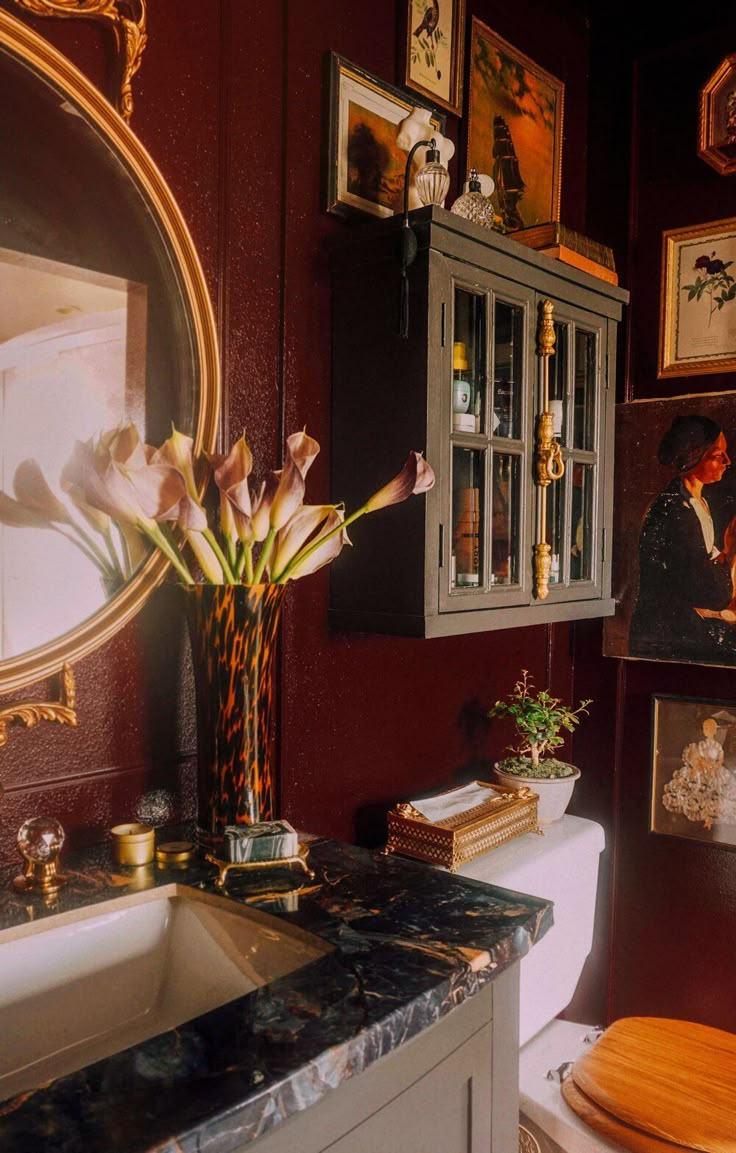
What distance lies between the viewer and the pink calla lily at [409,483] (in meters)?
1.42

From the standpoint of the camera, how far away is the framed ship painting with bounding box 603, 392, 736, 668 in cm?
235

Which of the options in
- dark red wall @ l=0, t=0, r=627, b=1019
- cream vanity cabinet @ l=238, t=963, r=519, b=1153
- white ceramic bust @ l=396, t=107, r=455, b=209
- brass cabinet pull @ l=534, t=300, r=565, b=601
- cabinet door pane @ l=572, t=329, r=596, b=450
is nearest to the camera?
cream vanity cabinet @ l=238, t=963, r=519, b=1153

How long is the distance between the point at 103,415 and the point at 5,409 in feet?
0.52

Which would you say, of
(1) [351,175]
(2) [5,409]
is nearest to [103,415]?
(2) [5,409]

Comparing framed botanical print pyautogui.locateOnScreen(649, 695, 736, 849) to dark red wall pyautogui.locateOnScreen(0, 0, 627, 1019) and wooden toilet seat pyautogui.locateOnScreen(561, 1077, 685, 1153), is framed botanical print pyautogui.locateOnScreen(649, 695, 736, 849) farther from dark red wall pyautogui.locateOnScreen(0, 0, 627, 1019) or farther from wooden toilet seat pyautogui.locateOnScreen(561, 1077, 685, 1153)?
wooden toilet seat pyautogui.locateOnScreen(561, 1077, 685, 1153)

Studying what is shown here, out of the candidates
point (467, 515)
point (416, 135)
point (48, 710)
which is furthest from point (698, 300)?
point (48, 710)

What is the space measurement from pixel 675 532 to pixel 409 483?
4.15 feet

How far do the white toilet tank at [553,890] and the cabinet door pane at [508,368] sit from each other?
0.84 metres

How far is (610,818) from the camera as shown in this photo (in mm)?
2562

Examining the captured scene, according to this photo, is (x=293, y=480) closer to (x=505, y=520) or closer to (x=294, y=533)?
(x=294, y=533)

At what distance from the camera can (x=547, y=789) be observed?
2.00 m

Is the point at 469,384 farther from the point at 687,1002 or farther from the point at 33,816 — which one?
the point at 687,1002

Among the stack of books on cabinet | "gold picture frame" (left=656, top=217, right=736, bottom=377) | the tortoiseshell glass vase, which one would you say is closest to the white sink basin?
the tortoiseshell glass vase

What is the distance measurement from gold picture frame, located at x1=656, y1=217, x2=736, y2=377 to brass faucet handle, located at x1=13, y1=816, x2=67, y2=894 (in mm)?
2012
